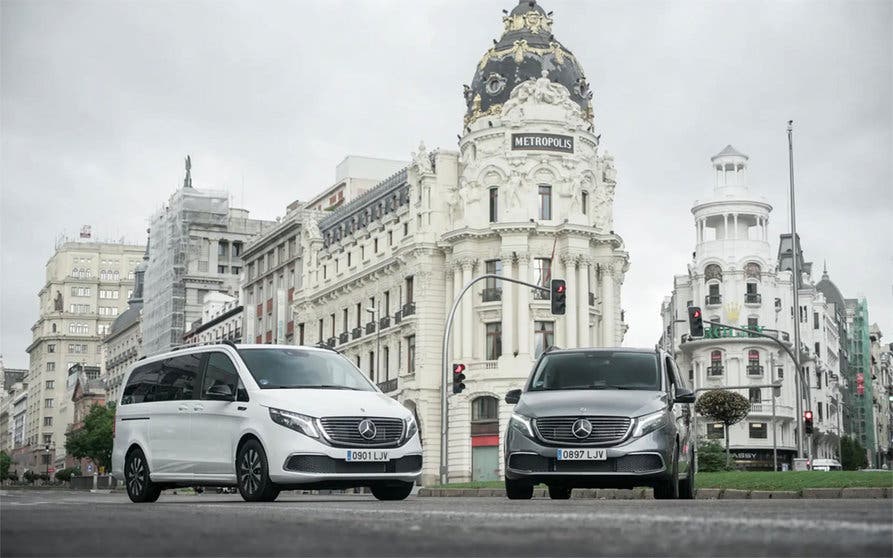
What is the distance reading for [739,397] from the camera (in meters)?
64.7

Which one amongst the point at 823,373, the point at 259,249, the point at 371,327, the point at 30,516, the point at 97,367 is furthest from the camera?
the point at 97,367

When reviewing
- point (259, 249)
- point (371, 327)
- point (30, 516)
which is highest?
point (259, 249)

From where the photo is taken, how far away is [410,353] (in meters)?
67.8

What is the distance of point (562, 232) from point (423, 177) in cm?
809

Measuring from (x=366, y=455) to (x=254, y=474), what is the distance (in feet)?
3.99

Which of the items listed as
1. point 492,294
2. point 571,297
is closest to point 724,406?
point 571,297

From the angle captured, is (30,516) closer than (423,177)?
Yes

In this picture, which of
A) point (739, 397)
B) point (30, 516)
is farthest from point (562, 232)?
point (30, 516)

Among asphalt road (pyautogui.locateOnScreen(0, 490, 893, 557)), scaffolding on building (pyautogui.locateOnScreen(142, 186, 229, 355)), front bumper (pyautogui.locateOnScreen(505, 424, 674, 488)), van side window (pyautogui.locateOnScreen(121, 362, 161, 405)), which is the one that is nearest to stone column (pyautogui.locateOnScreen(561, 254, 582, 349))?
van side window (pyautogui.locateOnScreen(121, 362, 161, 405))

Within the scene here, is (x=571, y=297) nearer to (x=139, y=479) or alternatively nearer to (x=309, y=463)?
(x=139, y=479)

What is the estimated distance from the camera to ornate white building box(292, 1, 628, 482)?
206 feet

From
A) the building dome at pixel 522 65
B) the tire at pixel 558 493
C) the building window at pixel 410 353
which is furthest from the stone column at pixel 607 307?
the tire at pixel 558 493

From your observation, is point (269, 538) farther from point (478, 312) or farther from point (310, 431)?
point (478, 312)

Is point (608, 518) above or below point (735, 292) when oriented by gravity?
below
